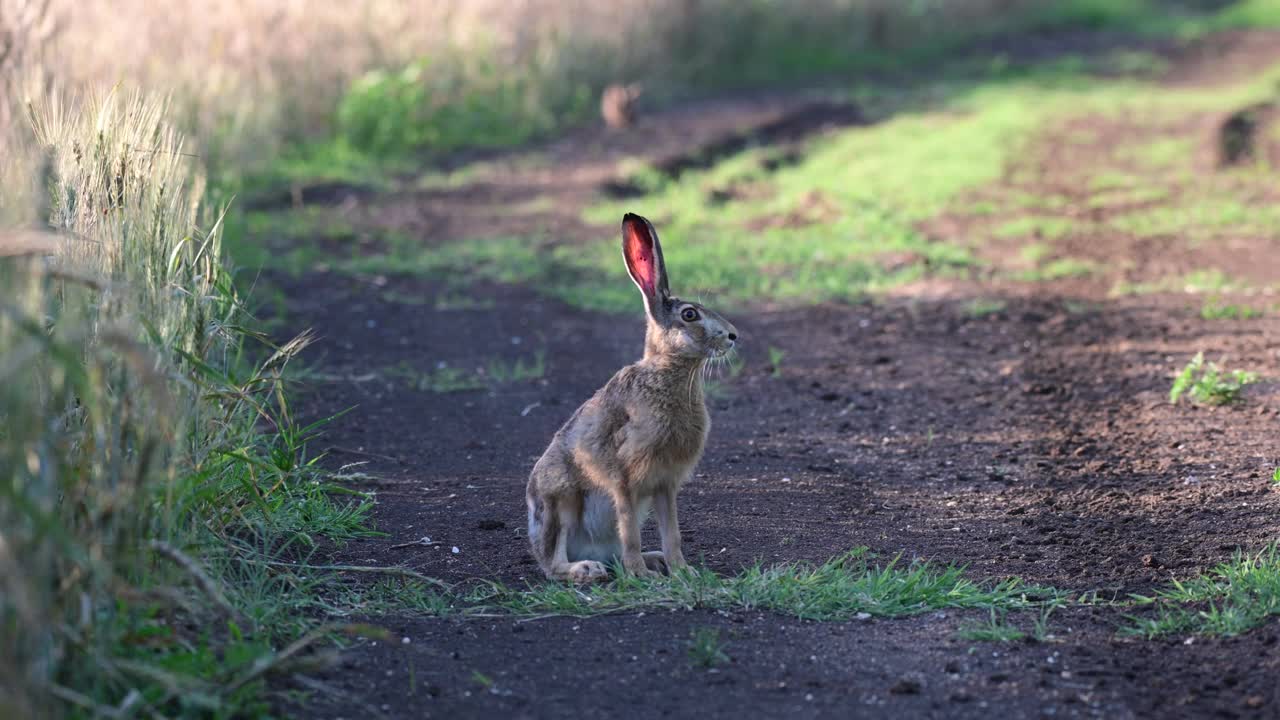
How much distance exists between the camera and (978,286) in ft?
30.2

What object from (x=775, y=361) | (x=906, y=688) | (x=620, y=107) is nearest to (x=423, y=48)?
(x=620, y=107)

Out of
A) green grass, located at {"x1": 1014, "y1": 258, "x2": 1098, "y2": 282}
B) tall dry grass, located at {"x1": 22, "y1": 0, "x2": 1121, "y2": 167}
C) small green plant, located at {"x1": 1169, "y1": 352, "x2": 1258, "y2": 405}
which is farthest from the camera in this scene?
tall dry grass, located at {"x1": 22, "y1": 0, "x2": 1121, "y2": 167}

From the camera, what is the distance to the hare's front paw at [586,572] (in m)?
4.80

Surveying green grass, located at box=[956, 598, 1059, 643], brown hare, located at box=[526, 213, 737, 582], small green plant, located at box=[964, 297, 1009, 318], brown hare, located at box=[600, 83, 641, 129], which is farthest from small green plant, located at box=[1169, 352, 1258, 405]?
brown hare, located at box=[600, 83, 641, 129]

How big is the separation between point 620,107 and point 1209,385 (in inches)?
363

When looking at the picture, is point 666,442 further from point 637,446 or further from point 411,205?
point 411,205

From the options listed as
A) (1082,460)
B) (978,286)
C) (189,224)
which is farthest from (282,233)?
(1082,460)

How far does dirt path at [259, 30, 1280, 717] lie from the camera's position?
3939mm

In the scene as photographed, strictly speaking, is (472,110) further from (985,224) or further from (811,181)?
Result: (985,224)

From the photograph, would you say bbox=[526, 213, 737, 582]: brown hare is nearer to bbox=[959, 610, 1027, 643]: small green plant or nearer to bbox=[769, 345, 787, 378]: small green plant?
bbox=[959, 610, 1027, 643]: small green plant

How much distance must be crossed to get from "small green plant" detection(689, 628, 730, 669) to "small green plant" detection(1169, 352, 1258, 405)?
11.0ft

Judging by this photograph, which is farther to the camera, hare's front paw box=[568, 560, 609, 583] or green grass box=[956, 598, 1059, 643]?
hare's front paw box=[568, 560, 609, 583]

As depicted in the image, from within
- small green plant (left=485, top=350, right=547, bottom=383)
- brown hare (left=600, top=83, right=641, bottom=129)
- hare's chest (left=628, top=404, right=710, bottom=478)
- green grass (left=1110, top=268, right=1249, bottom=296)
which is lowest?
small green plant (left=485, top=350, right=547, bottom=383)

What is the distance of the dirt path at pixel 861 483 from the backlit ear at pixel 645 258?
97cm
